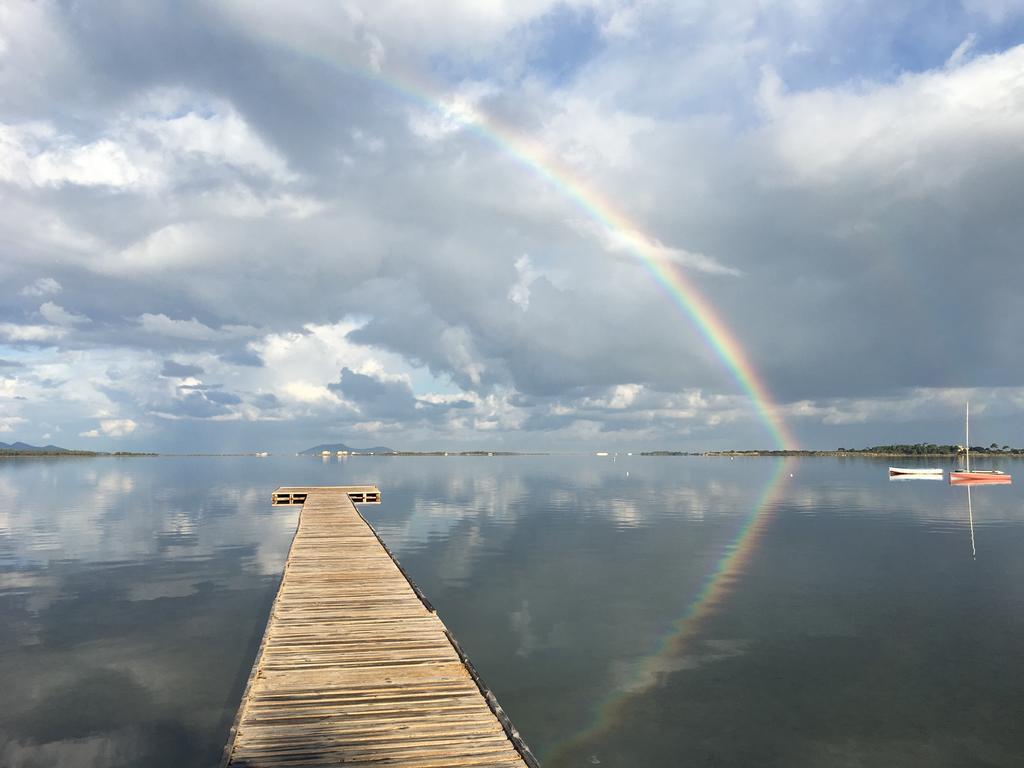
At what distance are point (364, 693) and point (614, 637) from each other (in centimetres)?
1172

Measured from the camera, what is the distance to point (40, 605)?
25641 mm

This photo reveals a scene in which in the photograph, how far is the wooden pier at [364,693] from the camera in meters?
9.87

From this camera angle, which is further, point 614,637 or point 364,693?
point 614,637

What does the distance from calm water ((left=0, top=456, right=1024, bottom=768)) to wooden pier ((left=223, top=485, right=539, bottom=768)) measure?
2527 millimetres

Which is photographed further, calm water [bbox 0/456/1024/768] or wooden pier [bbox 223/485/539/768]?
calm water [bbox 0/456/1024/768]

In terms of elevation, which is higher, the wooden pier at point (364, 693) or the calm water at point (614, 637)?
the wooden pier at point (364, 693)

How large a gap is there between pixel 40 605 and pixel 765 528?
45.1 m

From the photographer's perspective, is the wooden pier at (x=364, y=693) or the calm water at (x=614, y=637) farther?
the calm water at (x=614, y=637)

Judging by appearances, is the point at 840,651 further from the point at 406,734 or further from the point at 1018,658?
the point at 406,734

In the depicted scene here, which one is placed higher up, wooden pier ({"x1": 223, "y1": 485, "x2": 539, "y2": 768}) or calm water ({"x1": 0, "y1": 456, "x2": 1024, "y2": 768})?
wooden pier ({"x1": 223, "y1": 485, "x2": 539, "y2": 768})

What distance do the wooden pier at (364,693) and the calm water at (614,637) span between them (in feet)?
8.29

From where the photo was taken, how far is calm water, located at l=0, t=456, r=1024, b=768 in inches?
574

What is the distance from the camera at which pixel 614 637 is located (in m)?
21.7

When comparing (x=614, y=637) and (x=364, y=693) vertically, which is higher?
(x=364, y=693)
